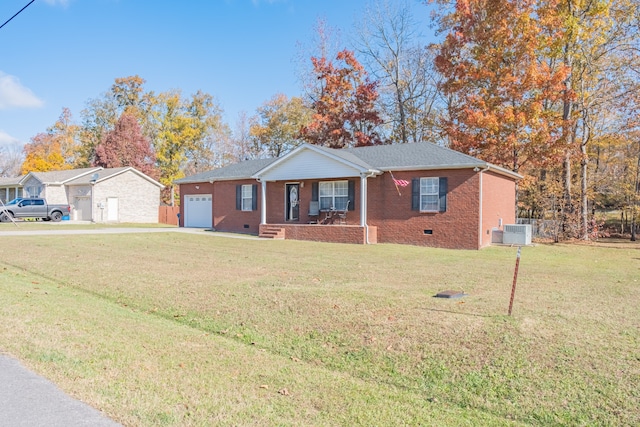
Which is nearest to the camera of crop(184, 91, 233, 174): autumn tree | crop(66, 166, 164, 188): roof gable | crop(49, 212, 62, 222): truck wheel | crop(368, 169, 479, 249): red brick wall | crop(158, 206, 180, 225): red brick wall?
crop(368, 169, 479, 249): red brick wall

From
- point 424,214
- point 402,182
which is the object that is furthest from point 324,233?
point 424,214

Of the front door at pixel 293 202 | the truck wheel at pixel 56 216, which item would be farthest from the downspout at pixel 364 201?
the truck wheel at pixel 56 216

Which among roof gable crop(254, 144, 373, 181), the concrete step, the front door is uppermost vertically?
roof gable crop(254, 144, 373, 181)

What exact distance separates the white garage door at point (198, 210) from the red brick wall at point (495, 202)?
1595 centimetres

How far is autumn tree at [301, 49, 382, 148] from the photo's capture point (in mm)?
32338

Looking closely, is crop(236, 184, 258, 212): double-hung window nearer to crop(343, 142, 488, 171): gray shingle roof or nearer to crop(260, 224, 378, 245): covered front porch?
crop(260, 224, 378, 245): covered front porch

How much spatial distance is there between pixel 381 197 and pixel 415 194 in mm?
1627

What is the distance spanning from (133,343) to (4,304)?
2.99 m

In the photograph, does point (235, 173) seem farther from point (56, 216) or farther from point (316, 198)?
point (56, 216)

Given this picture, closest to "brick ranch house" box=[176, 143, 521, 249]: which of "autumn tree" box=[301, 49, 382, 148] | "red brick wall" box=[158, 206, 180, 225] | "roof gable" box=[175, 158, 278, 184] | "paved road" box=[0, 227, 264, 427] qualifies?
"roof gable" box=[175, 158, 278, 184]

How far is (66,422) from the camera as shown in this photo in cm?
353

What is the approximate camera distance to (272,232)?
21.8 meters

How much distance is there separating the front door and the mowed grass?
40.3 feet

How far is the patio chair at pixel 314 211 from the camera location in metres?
21.8
